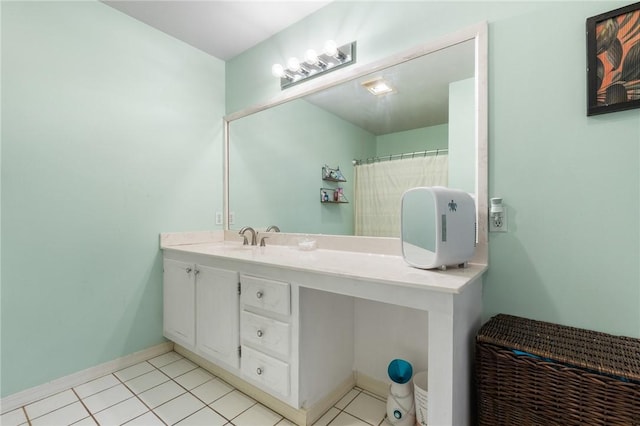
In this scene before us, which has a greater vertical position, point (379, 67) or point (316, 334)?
point (379, 67)

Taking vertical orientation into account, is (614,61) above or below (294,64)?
below

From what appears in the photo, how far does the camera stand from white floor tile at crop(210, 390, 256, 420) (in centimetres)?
143

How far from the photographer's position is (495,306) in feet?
4.11

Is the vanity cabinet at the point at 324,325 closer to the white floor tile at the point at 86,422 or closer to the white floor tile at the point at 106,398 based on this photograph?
the white floor tile at the point at 106,398

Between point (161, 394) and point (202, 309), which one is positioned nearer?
point (161, 394)

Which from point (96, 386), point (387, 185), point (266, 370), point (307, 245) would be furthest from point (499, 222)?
point (96, 386)

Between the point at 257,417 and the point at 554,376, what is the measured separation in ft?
4.23

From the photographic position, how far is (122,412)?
1.44m

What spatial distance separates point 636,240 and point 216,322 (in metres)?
1.96

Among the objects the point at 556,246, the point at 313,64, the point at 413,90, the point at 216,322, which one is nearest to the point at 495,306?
the point at 556,246

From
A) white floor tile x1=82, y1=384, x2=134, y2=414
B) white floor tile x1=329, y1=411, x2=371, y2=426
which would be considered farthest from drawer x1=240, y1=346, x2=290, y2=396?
white floor tile x1=82, y1=384, x2=134, y2=414

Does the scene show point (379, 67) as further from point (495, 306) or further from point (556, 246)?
point (495, 306)

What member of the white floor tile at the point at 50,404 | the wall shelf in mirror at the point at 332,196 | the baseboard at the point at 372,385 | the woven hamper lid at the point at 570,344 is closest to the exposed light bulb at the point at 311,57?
the wall shelf in mirror at the point at 332,196

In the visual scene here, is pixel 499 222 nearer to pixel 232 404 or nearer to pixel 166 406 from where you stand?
pixel 232 404
